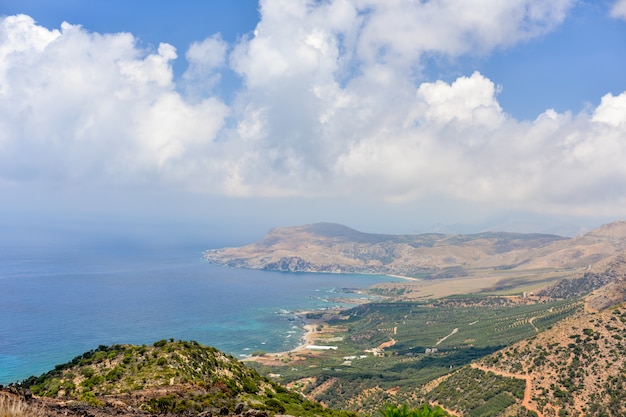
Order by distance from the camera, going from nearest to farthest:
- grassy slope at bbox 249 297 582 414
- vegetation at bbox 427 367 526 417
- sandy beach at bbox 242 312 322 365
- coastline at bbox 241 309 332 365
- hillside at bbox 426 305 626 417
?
hillside at bbox 426 305 626 417 < vegetation at bbox 427 367 526 417 < grassy slope at bbox 249 297 582 414 < sandy beach at bbox 242 312 322 365 < coastline at bbox 241 309 332 365

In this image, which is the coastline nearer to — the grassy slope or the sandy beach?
the sandy beach

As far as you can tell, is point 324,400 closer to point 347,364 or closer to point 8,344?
point 347,364

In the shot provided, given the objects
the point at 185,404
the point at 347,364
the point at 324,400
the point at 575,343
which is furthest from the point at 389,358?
the point at 185,404

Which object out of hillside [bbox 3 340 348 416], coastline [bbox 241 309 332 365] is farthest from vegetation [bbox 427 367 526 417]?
coastline [bbox 241 309 332 365]

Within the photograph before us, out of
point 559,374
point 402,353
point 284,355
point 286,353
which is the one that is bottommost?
point 402,353

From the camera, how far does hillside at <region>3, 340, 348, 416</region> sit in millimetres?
27469

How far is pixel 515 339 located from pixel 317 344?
77.7 meters

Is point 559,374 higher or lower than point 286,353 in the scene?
higher

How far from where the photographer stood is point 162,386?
3519cm

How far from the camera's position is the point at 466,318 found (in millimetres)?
178875

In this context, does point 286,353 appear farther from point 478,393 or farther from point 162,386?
point 162,386

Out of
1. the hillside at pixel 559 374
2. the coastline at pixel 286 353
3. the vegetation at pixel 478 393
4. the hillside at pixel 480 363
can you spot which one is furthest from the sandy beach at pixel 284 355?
the vegetation at pixel 478 393

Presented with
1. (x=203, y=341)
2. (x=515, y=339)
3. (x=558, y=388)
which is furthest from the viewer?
(x=203, y=341)

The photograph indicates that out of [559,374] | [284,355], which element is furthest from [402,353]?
[559,374]
